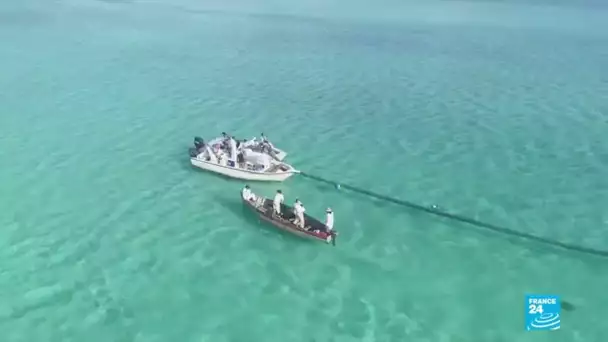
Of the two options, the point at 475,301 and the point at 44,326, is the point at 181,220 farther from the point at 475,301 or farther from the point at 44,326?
the point at 475,301

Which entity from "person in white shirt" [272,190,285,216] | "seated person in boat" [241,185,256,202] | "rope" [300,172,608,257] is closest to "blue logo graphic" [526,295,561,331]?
"rope" [300,172,608,257]

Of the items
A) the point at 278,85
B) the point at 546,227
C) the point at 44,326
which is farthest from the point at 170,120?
the point at 546,227

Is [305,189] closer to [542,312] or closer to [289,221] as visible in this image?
[289,221]

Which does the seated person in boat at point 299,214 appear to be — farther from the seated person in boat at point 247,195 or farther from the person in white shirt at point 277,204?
the seated person in boat at point 247,195

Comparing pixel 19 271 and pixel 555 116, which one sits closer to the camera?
pixel 19 271

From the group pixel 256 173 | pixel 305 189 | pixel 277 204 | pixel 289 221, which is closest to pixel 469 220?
pixel 305 189
